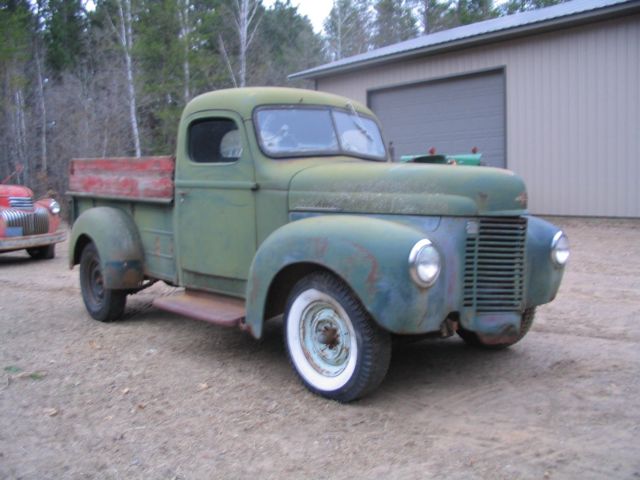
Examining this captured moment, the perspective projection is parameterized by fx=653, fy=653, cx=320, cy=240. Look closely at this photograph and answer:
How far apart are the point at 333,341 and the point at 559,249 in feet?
5.61

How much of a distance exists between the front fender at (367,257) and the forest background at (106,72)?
19.0 m

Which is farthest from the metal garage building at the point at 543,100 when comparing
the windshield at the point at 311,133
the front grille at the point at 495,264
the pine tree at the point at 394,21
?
the pine tree at the point at 394,21

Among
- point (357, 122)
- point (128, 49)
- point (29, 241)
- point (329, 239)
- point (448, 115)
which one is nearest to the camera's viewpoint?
point (329, 239)

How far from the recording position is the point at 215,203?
202 inches

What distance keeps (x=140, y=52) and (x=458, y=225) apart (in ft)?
72.3

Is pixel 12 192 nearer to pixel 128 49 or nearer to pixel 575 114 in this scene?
pixel 575 114

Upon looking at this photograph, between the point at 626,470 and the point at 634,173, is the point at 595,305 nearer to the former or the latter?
the point at 626,470

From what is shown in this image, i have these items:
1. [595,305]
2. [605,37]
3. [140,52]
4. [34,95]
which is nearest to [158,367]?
[595,305]

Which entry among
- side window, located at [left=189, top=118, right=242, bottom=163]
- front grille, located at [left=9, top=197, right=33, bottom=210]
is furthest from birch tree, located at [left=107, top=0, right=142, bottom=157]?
side window, located at [left=189, top=118, right=242, bottom=163]

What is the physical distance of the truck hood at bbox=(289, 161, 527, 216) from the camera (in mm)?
3984

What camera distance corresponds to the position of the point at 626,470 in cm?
310

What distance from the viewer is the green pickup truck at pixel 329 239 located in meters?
3.81

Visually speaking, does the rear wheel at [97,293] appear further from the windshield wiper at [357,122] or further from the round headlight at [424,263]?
the round headlight at [424,263]

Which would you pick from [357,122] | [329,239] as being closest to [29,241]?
[357,122]
